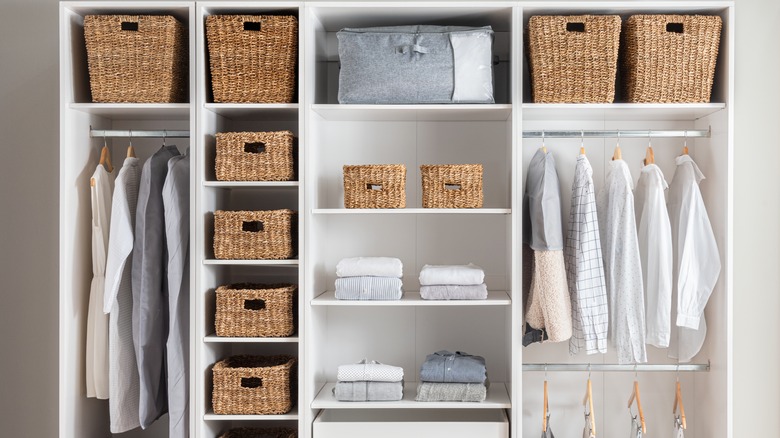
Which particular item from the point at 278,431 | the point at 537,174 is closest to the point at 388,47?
the point at 537,174


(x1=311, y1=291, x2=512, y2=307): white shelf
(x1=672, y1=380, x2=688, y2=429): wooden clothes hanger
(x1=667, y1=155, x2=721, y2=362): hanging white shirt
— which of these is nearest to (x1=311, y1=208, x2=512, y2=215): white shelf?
(x1=311, y1=291, x2=512, y2=307): white shelf

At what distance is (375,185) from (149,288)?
0.99 meters

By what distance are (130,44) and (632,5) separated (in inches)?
77.5

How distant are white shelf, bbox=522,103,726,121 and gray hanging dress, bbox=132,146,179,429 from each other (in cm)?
153

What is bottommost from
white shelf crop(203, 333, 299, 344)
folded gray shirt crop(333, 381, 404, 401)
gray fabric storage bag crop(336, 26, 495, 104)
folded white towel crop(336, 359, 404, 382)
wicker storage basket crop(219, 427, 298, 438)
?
wicker storage basket crop(219, 427, 298, 438)

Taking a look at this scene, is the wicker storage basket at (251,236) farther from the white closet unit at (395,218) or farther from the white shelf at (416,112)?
the white shelf at (416,112)

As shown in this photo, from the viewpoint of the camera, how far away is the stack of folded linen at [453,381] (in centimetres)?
267

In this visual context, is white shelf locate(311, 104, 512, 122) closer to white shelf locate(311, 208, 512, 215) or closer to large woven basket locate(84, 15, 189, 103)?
white shelf locate(311, 208, 512, 215)

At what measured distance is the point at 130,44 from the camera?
268 centimetres

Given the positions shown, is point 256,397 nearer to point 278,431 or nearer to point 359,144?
Result: point 278,431

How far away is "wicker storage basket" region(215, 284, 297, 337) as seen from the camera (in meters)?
2.68

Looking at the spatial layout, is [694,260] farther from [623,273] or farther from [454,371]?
[454,371]

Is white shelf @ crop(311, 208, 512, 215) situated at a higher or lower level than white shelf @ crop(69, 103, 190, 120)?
lower
